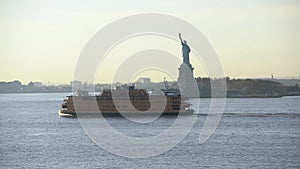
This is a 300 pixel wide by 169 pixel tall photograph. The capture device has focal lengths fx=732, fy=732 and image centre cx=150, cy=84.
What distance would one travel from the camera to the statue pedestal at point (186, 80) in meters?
130

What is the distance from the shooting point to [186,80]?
13375 cm

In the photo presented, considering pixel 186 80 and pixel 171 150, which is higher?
pixel 186 80

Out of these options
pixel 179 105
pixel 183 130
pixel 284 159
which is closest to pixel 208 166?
pixel 284 159

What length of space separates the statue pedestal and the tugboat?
6338 centimetres

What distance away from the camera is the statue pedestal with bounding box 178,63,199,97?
130m

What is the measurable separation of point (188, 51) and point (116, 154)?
91.7 m

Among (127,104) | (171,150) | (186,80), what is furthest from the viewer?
(186,80)

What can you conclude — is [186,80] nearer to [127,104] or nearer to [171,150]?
[127,104]

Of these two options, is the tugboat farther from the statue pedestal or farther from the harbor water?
the statue pedestal

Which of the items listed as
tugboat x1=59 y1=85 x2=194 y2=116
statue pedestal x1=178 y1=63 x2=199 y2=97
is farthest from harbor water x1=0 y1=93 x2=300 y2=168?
statue pedestal x1=178 y1=63 x2=199 y2=97

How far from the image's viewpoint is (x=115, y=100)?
214ft

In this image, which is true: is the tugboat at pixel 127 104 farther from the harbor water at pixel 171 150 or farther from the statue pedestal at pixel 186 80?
the statue pedestal at pixel 186 80

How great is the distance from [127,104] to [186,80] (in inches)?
2723

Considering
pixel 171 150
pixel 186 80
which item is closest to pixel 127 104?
pixel 171 150
